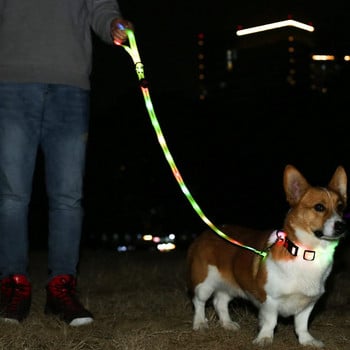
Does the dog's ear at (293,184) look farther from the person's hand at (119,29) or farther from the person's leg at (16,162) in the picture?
the person's leg at (16,162)

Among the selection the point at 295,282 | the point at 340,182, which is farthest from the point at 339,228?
the point at 340,182

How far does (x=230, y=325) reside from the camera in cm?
382

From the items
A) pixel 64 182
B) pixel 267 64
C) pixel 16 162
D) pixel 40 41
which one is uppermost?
pixel 267 64

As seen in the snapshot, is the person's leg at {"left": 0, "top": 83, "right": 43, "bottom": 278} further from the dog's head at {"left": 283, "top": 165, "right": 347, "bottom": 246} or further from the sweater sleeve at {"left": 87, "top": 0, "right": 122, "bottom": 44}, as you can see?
the dog's head at {"left": 283, "top": 165, "right": 347, "bottom": 246}

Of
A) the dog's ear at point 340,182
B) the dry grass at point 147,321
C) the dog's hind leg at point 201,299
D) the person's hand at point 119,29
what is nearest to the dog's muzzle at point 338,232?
the dog's ear at point 340,182

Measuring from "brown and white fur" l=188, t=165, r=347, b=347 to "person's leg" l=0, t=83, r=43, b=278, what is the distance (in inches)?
42.7

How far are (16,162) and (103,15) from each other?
92cm

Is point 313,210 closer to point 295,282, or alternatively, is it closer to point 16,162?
point 295,282

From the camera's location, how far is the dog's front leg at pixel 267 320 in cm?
329

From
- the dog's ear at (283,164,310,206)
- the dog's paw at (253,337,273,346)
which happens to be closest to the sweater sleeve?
the dog's ear at (283,164,310,206)

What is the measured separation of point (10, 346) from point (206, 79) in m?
41.9

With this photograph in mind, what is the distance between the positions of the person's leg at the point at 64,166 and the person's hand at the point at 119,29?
0.38m

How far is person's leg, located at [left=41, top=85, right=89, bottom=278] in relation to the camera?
359 cm

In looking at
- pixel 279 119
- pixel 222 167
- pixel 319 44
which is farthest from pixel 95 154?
pixel 319 44
